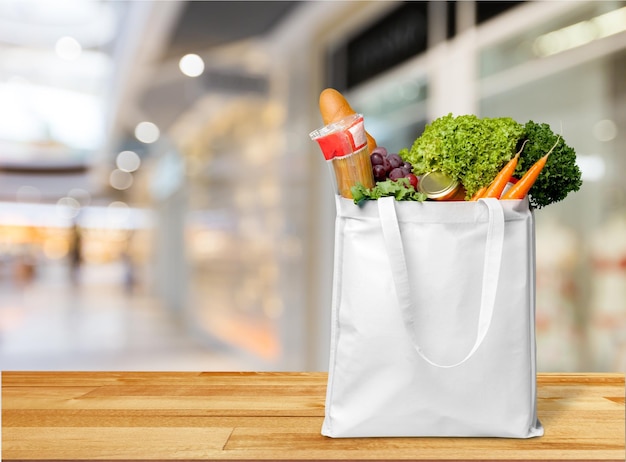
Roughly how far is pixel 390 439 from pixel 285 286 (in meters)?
4.60

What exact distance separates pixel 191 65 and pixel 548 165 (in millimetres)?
5484

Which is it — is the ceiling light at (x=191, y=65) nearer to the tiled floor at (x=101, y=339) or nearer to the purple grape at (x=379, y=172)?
the tiled floor at (x=101, y=339)

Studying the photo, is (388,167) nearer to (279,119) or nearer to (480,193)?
(480,193)

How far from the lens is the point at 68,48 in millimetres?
7152

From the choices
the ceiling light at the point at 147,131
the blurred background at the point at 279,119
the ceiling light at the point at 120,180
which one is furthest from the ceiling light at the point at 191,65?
the ceiling light at the point at 120,180

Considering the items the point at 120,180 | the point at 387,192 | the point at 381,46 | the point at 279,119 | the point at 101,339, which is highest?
the point at 120,180

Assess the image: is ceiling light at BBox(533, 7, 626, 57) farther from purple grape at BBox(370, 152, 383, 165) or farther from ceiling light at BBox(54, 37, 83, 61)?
ceiling light at BBox(54, 37, 83, 61)

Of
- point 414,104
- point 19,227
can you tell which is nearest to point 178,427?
point 414,104

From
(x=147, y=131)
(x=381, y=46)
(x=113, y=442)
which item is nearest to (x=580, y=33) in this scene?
(x=381, y=46)

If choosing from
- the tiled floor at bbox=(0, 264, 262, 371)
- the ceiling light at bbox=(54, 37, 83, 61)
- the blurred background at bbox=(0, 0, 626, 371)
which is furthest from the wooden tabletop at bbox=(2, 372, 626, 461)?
the ceiling light at bbox=(54, 37, 83, 61)

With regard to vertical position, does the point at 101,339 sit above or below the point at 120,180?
below

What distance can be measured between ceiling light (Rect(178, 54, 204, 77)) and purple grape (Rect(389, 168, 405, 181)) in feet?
16.5

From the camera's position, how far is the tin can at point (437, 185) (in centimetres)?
78

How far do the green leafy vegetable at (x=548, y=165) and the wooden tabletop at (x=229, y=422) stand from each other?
311 mm
